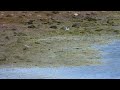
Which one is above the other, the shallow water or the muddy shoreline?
the muddy shoreline

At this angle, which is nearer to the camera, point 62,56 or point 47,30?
point 62,56

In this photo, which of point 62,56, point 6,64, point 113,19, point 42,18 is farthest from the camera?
point 42,18

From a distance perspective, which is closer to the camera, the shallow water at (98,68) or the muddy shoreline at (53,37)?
the shallow water at (98,68)

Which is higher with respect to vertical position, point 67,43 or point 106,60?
point 67,43

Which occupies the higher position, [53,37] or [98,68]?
[53,37]

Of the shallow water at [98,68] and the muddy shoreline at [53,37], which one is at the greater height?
the muddy shoreline at [53,37]

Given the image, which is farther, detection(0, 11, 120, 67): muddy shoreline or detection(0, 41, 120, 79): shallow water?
detection(0, 11, 120, 67): muddy shoreline

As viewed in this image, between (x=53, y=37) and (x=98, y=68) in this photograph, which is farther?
(x=53, y=37)
